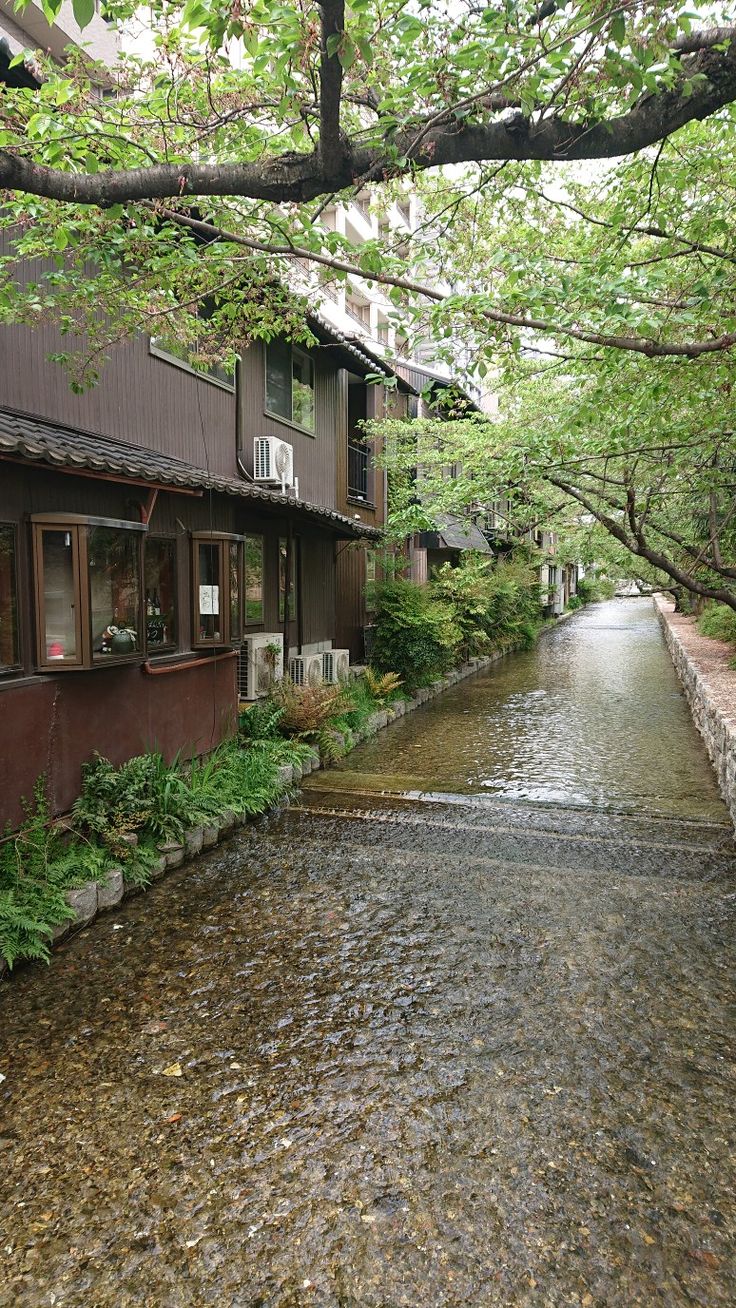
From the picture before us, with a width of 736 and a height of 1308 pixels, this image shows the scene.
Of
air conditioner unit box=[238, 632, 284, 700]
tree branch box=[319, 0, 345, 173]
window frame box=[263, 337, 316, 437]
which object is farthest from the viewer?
window frame box=[263, 337, 316, 437]

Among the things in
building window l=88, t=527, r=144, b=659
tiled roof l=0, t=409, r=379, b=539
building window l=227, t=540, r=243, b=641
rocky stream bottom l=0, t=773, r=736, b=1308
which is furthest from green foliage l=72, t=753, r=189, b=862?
tiled roof l=0, t=409, r=379, b=539

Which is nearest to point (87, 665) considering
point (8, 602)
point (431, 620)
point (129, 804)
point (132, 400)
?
point (8, 602)

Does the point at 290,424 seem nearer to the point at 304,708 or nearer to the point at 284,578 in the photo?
the point at 284,578

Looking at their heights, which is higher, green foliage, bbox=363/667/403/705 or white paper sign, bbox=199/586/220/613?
white paper sign, bbox=199/586/220/613

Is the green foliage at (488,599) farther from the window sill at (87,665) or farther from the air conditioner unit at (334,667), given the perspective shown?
the window sill at (87,665)

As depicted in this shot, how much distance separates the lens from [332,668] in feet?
42.0

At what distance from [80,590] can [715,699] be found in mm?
8802

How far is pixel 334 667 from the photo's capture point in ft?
42.2

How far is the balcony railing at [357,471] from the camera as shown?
16766mm

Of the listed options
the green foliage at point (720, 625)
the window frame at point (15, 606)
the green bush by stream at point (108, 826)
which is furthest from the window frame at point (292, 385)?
the green foliage at point (720, 625)

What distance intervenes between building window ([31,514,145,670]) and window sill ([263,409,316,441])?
19.3 ft

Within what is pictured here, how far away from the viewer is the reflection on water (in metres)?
8.71

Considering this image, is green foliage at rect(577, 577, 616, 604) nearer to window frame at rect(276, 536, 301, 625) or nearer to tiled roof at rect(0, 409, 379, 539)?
window frame at rect(276, 536, 301, 625)

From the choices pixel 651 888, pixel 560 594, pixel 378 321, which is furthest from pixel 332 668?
pixel 560 594
